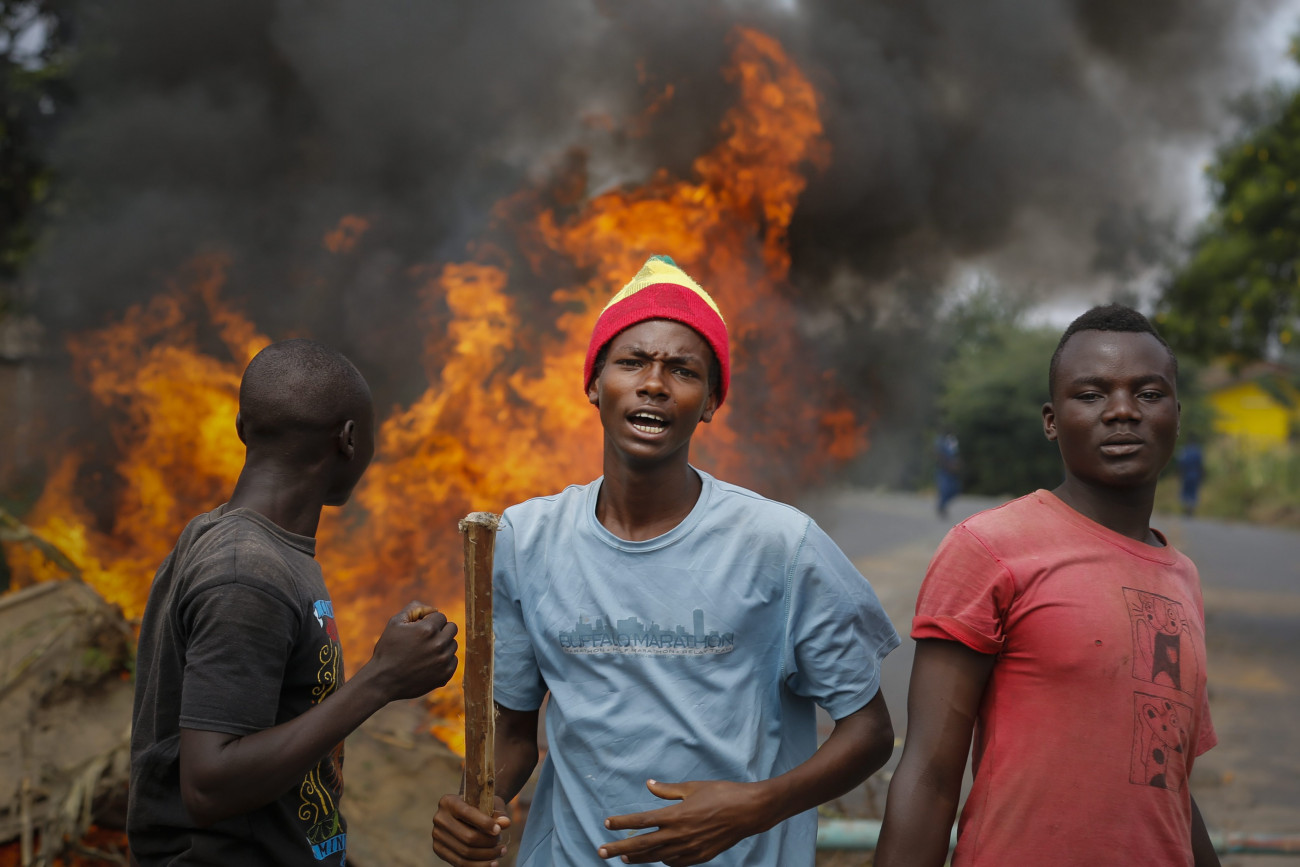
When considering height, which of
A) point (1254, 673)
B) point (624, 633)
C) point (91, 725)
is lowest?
point (91, 725)

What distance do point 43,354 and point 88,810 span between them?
25.8 ft

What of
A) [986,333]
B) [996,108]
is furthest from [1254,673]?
[986,333]

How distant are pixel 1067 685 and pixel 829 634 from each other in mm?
451

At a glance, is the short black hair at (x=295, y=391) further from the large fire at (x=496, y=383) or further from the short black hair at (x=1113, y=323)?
the large fire at (x=496, y=383)

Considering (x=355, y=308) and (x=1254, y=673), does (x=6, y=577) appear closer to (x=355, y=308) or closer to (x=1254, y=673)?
(x=355, y=308)

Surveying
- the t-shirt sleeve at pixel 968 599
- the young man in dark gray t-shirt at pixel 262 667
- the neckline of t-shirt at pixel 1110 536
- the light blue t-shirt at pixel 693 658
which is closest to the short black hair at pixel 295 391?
the young man in dark gray t-shirt at pixel 262 667

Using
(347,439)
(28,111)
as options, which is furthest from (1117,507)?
(28,111)

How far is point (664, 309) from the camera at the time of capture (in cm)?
205

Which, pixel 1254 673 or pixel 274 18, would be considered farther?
pixel 274 18

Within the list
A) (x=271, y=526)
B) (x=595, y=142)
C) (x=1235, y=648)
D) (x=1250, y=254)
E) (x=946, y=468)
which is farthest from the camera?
(x=946, y=468)

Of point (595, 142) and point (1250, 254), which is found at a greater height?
point (1250, 254)

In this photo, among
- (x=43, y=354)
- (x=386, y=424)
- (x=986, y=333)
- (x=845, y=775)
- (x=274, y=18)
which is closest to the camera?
(x=845, y=775)

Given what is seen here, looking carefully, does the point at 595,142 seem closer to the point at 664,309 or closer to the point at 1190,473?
the point at 664,309

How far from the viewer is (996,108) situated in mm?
9117
